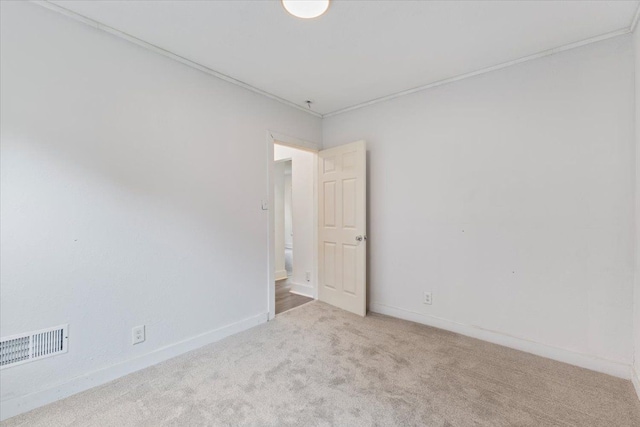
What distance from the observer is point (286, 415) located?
1.64 m

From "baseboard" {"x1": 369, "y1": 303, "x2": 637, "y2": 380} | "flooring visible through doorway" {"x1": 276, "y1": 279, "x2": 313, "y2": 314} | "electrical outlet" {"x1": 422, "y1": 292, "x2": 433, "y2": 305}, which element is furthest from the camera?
"flooring visible through doorway" {"x1": 276, "y1": 279, "x2": 313, "y2": 314}

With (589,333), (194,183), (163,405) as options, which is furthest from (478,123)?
(163,405)

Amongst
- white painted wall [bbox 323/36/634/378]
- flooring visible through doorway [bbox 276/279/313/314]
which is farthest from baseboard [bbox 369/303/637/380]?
flooring visible through doorway [bbox 276/279/313/314]

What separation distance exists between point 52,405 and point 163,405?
673mm

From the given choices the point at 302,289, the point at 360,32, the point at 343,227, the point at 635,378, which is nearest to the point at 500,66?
the point at 360,32

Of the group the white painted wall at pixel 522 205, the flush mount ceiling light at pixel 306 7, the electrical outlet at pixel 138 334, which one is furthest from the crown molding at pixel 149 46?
the electrical outlet at pixel 138 334

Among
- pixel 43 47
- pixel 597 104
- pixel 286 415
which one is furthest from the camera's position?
pixel 597 104

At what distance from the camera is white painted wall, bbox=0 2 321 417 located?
1.67 meters

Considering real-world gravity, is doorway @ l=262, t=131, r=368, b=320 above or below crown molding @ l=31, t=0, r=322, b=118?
below

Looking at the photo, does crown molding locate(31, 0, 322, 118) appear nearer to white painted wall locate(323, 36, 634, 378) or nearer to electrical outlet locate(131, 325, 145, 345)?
white painted wall locate(323, 36, 634, 378)

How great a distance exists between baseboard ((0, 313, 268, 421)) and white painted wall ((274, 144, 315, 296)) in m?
1.41

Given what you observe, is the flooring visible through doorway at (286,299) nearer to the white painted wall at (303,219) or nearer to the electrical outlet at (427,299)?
the white painted wall at (303,219)

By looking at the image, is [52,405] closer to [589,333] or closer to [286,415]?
[286,415]

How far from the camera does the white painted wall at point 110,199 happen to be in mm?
1672
